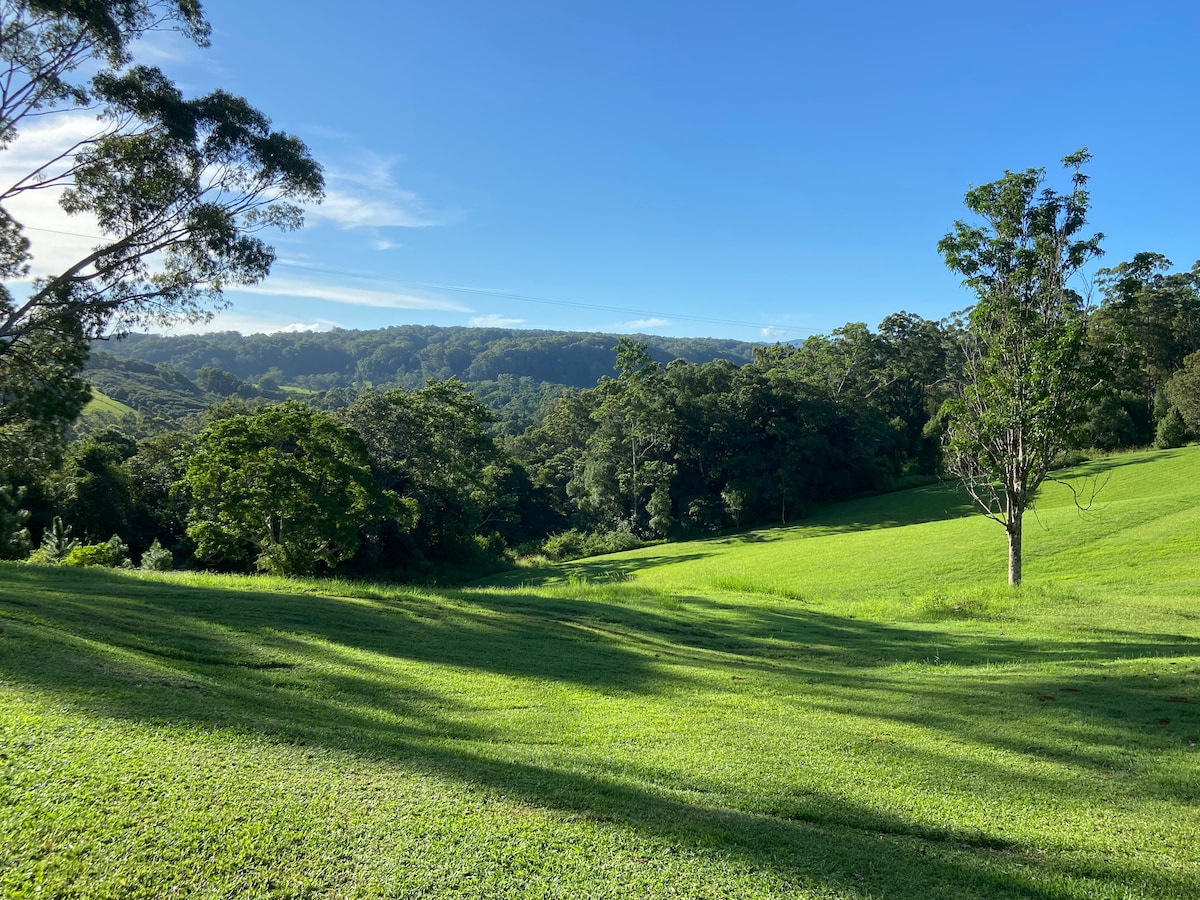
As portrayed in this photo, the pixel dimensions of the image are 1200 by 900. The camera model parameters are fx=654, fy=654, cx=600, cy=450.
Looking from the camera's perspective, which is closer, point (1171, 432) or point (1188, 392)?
point (1188, 392)

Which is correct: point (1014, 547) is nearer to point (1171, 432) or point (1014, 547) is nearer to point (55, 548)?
point (55, 548)

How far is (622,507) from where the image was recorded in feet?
195

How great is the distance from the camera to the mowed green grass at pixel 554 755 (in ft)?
10.1

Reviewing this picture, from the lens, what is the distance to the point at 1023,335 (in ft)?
56.8

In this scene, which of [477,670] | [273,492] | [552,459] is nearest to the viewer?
[477,670]

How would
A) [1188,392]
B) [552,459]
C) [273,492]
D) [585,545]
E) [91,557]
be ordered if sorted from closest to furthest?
[91,557], [273,492], [1188,392], [585,545], [552,459]

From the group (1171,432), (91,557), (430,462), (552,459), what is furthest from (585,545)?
(1171,432)

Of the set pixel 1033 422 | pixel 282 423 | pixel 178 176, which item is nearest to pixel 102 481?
pixel 282 423

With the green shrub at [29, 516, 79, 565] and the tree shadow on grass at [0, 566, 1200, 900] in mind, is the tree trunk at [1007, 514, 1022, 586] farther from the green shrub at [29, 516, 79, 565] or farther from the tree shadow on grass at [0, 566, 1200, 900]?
the green shrub at [29, 516, 79, 565]

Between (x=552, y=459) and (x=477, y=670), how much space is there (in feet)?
202

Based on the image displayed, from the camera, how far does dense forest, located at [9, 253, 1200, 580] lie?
26.9 metres

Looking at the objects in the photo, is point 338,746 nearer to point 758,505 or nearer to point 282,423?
point 282,423

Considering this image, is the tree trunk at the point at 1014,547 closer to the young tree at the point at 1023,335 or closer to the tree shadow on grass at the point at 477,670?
the young tree at the point at 1023,335

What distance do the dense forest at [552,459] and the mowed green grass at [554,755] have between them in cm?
1256
